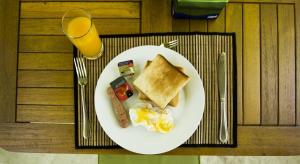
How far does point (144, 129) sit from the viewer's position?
725 mm

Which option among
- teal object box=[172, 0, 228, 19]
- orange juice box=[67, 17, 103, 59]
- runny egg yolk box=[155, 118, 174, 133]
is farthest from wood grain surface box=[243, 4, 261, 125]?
orange juice box=[67, 17, 103, 59]

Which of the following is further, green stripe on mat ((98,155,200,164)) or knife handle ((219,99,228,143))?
green stripe on mat ((98,155,200,164))

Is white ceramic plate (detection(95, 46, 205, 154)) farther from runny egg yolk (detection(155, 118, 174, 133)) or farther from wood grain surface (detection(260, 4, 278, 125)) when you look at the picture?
wood grain surface (detection(260, 4, 278, 125))

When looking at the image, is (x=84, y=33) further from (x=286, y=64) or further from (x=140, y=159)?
(x=286, y=64)

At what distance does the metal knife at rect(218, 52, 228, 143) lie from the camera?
0.76 meters

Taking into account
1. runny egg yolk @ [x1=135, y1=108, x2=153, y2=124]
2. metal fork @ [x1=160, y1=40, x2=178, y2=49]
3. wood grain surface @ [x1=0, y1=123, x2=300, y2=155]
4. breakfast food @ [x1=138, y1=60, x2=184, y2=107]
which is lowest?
wood grain surface @ [x1=0, y1=123, x2=300, y2=155]

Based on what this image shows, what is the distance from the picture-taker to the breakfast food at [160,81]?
0.71 m

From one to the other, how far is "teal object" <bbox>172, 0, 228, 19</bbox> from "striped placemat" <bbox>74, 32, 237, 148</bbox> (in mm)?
50

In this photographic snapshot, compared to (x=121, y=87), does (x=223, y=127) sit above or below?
below

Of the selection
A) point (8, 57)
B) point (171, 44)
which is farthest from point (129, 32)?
point (8, 57)

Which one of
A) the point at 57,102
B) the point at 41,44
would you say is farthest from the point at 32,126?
the point at 41,44

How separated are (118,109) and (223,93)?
0.88 ft

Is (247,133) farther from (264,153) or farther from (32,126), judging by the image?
(32,126)

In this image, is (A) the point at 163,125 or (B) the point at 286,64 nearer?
(A) the point at 163,125
